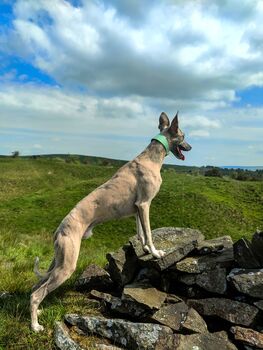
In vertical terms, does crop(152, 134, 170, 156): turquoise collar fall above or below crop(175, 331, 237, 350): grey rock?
above

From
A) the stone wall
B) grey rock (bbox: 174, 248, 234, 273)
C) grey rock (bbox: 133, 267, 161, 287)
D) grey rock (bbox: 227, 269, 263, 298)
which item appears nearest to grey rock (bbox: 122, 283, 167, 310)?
the stone wall

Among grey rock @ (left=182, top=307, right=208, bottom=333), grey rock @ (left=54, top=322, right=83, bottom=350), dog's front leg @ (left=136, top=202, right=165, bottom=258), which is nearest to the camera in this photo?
grey rock @ (left=54, top=322, right=83, bottom=350)

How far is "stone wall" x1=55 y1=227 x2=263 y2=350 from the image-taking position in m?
8.02

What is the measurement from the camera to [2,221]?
3117 centimetres

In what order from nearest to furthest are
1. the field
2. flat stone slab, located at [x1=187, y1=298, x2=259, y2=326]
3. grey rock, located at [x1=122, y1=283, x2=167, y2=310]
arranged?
flat stone slab, located at [x1=187, y1=298, x2=259, y2=326], grey rock, located at [x1=122, y1=283, x2=167, y2=310], the field

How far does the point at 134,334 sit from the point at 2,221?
25.2 meters

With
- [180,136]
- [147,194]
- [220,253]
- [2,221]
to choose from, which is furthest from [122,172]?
[2,221]

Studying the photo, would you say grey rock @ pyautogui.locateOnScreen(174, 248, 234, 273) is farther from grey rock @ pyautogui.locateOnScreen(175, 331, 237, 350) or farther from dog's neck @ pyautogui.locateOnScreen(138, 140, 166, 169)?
dog's neck @ pyautogui.locateOnScreen(138, 140, 166, 169)

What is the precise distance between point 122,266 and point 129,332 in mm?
→ 2053

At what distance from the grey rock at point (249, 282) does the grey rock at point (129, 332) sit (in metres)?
1.79

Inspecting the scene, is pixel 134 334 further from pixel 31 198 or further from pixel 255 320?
pixel 31 198

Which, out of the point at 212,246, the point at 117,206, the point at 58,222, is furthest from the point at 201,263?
the point at 58,222

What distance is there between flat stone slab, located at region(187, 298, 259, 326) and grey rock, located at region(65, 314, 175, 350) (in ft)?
3.62

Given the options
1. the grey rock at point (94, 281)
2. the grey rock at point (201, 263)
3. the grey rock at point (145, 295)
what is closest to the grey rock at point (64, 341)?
the grey rock at point (145, 295)
